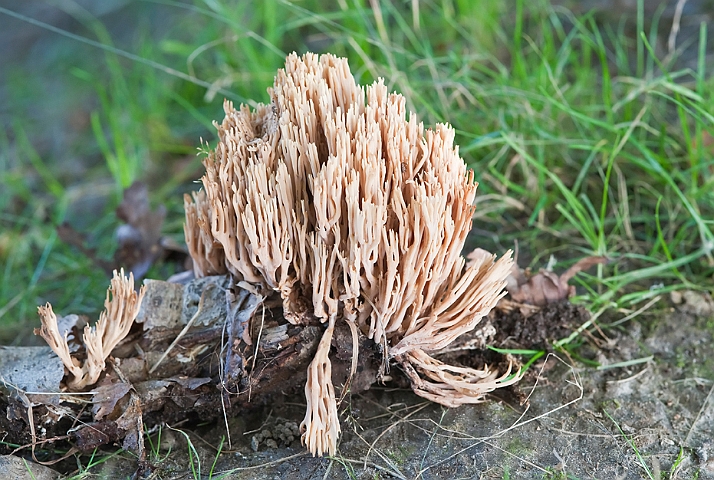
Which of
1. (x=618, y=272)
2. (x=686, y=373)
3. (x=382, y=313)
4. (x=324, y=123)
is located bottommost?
(x=686, y=373)

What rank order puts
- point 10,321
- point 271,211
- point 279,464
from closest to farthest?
point 271,211
point 279,464
point 10,321

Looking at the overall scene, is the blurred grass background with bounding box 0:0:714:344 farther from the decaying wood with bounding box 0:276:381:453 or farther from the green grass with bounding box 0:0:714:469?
the decaying wood with bounding box 0:276:381:453

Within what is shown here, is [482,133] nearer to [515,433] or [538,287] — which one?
[538,287]

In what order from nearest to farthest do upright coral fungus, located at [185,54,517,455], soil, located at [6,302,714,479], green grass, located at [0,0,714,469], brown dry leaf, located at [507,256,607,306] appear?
upright coral fungus, located at [185,54,517,455]
soil, located at [6,302,714,479]
brown dry leaf, located at [507,256,607,306]
green grass, located at [0,0,714,469]

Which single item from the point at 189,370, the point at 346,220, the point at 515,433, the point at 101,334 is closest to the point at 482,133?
the point at 346,220

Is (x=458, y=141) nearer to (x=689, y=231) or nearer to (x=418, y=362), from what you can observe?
(x=689, y=231)

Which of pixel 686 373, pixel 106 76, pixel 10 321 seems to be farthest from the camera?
pixel 106 76

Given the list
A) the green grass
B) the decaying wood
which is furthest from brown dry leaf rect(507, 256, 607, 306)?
the decaying wood

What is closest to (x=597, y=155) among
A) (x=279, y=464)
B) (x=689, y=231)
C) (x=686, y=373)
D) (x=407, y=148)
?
(x=689, y=231)
